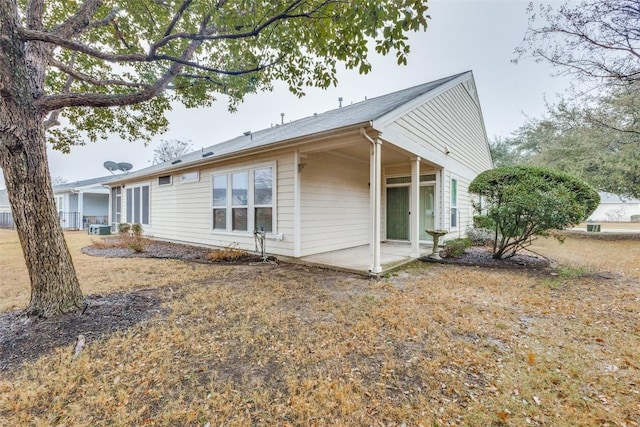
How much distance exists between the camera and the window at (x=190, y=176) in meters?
8.67

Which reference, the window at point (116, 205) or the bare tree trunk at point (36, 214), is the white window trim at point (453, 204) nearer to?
the bare tree trunk at point (36, 214)

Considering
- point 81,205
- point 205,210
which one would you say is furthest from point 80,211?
point 205,210

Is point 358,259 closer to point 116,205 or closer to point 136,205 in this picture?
point 136,205

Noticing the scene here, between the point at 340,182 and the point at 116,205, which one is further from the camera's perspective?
the point at 116,205

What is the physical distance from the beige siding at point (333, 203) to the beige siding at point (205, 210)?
40 cm

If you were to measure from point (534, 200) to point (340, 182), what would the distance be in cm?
441

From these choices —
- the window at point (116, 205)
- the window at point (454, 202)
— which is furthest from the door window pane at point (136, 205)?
the window at point (454, 202)

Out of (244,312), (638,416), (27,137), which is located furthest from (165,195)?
(638,416)

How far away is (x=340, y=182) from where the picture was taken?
7602 millimetres

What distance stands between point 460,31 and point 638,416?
11.7 metres

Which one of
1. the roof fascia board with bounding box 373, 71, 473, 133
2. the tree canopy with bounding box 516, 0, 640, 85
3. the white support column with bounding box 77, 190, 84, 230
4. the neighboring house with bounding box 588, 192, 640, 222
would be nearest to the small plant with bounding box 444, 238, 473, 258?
the roof fascia board with bounding box 373, 71, 473, 133

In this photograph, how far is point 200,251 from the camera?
792 centimetres

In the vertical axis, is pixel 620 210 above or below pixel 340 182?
below

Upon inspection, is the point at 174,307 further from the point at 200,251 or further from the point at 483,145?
the point at 483,145
